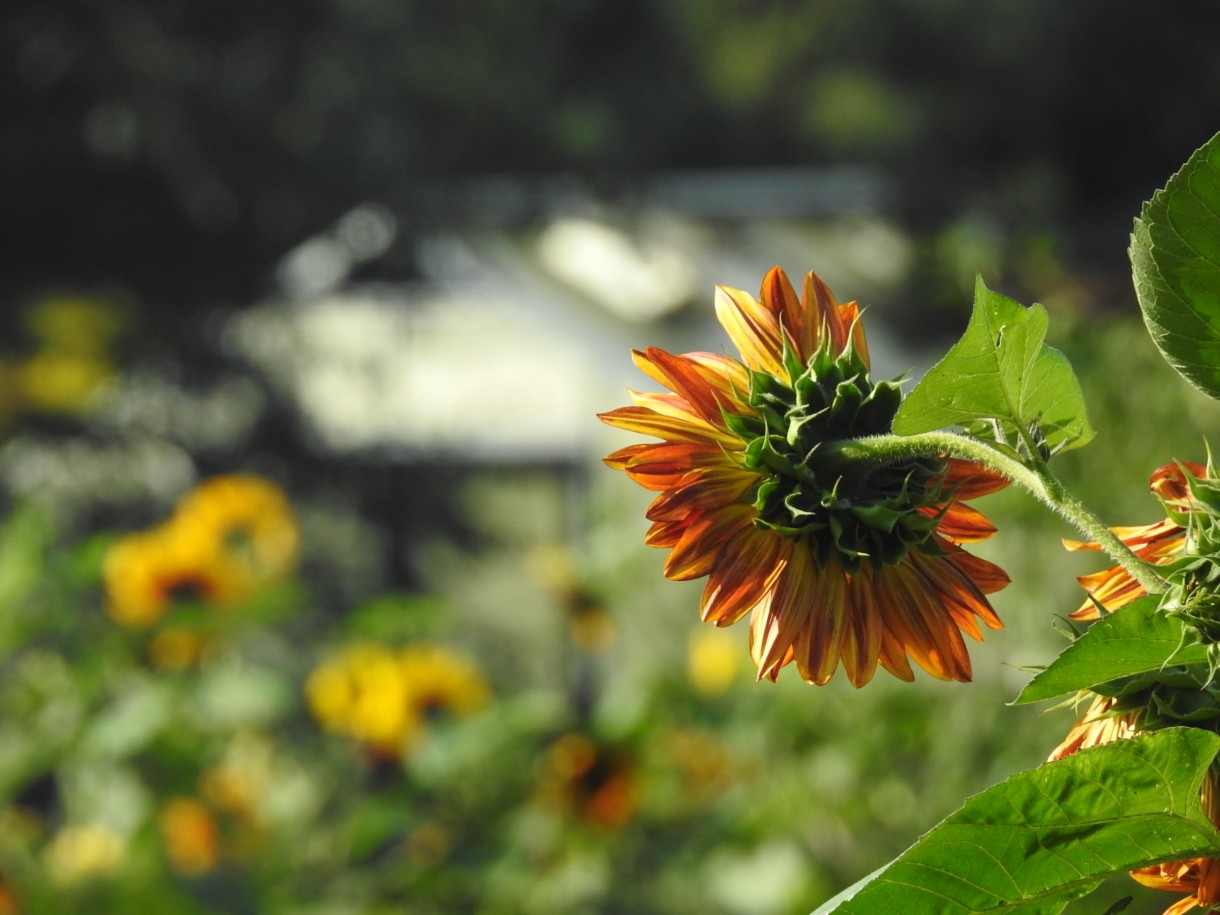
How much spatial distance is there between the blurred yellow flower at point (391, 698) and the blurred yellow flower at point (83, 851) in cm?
29

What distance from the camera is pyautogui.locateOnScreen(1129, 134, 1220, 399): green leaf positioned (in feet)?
0.86

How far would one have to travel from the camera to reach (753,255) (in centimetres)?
348

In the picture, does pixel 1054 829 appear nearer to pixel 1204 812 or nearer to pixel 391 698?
pixel 1204 812

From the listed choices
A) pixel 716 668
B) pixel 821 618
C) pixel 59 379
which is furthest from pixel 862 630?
pixel 59 379

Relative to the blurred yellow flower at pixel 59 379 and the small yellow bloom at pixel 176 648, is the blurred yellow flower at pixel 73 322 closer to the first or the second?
the blurred yellow flower at pixel 59 379

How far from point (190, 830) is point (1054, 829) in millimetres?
1703

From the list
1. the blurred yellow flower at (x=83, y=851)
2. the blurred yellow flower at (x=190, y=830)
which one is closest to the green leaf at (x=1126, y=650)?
the blurred yellow flower at (x=83, y=851)

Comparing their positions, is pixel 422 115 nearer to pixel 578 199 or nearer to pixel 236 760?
pixel 578 199

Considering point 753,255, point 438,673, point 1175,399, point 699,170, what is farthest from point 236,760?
point 699,170

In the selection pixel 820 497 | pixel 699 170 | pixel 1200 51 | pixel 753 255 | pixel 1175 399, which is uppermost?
pixel 699 170

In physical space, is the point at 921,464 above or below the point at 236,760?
below

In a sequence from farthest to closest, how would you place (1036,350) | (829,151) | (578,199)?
1. (829,151)
2. (578,199)
3. (1036,350)

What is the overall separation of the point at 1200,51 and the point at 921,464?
4260 mm

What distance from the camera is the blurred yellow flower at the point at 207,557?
1865mm
